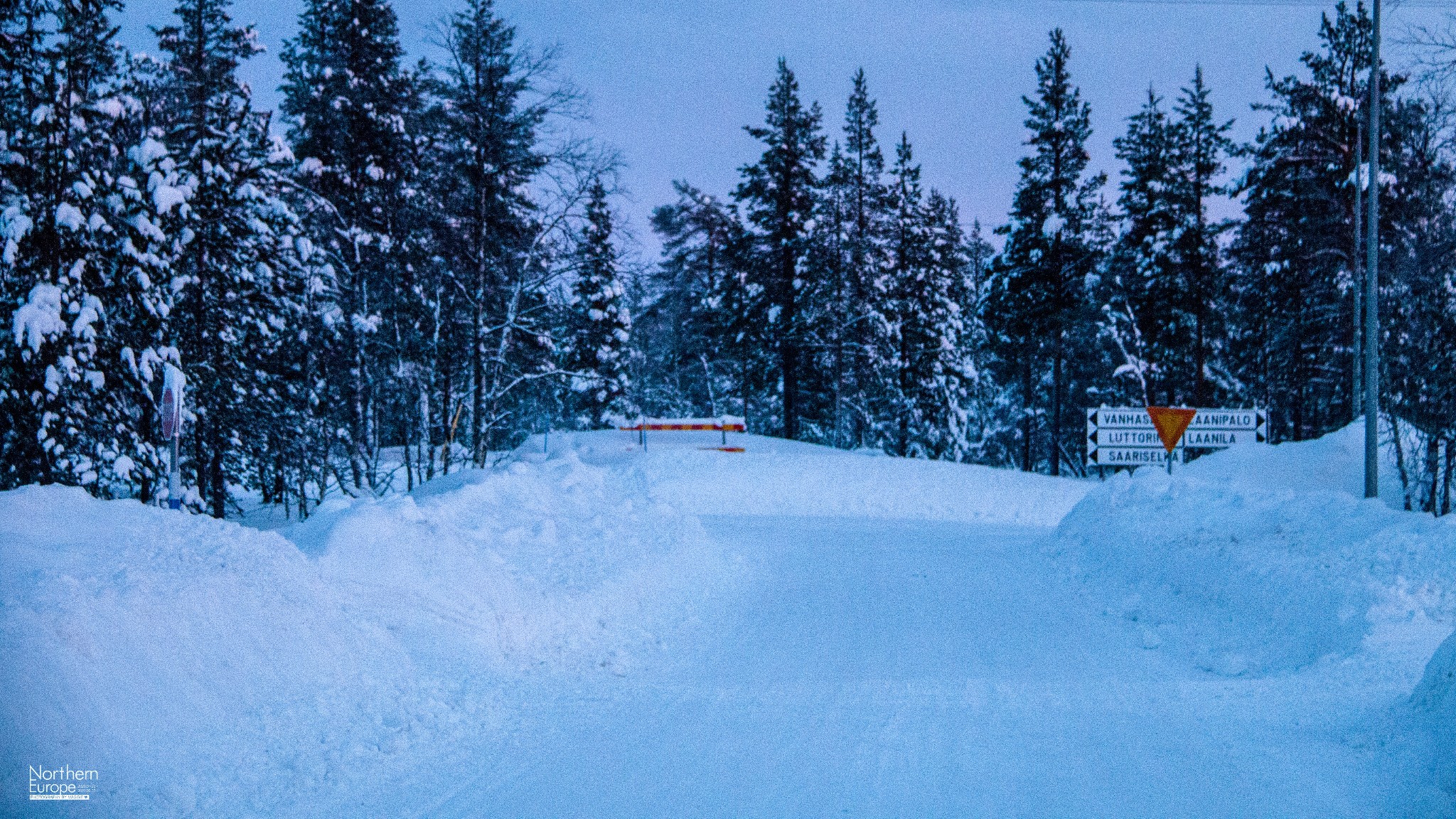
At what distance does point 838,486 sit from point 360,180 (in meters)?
14.8

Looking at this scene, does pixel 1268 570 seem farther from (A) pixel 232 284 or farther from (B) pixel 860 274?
(B) pixel 860 274

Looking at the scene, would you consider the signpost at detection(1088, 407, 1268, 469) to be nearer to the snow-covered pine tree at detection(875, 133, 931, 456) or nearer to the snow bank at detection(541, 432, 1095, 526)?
the snow bank at detection(541, 432, 1095, 526)

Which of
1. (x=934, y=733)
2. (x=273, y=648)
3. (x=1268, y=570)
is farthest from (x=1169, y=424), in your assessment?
(x=273, y=648)

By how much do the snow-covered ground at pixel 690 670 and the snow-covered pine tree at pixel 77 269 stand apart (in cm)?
511

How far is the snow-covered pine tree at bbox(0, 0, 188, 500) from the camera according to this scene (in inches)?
488

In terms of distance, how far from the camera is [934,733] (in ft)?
19.0

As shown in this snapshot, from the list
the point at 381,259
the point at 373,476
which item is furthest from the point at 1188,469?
the point at 381,259

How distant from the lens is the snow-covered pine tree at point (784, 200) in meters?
35.2

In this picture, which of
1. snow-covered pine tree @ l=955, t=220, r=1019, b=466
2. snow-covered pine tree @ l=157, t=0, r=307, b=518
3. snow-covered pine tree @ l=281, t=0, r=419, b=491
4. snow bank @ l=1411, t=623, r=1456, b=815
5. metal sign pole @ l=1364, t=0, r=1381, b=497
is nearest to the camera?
snow bank @ l=1411, t=623, r=1456, b=815

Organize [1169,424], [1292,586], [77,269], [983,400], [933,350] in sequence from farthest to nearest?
1. [983,400]
2. [933,350]
3. [1169,424]
4. [77,269]
5. [1292,586]

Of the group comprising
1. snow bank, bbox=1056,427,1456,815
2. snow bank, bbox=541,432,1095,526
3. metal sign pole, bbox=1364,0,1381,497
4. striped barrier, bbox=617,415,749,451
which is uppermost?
metal sign pole, bbox=1364,0,1381,497

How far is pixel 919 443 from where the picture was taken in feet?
133

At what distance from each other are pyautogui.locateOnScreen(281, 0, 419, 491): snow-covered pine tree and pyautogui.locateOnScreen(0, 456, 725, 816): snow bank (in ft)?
45.8

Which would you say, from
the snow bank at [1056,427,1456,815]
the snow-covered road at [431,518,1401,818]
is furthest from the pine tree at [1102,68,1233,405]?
the snow-covered road at [431,518,1401,818]
